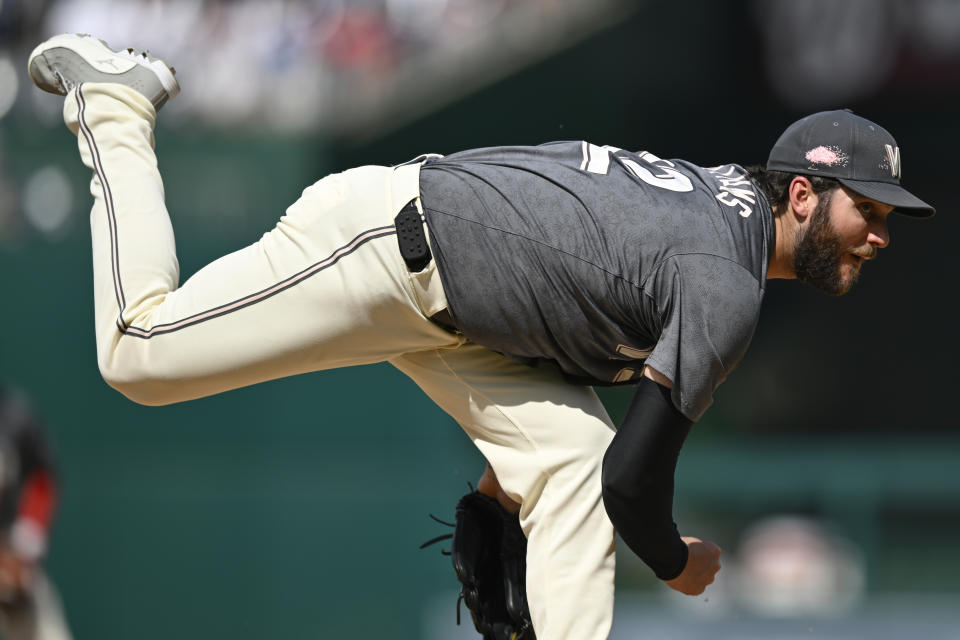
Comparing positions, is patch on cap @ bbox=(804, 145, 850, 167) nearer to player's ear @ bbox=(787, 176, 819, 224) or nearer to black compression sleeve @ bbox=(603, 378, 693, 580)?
player's ear @ bbox=(787, 176, 819, 224)

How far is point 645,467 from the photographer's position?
247cm

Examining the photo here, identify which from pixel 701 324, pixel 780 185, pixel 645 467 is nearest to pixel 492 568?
pixel 645 467

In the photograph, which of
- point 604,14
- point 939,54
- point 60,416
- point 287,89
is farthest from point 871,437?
point 60,416

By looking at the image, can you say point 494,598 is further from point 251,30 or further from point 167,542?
point 251,30

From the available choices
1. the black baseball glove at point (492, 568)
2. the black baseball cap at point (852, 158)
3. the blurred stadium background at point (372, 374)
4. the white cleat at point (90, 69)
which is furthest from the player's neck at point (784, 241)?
the blurred stadium background at point (372, 374)

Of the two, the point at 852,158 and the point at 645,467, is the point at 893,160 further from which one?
the point at 645,467

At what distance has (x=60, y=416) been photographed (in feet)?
21.8

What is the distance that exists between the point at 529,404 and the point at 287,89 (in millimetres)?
4655

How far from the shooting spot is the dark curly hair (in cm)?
267

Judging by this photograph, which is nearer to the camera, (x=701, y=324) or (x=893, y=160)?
(x=701, y=324)

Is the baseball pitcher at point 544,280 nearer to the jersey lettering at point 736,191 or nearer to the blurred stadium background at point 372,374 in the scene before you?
the jersey lettering at point 736,191

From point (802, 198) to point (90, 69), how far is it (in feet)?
5.31

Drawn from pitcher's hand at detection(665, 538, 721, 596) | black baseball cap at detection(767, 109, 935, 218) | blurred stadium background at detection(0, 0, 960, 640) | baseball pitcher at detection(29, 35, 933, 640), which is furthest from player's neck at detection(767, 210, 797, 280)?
blurred stadium background at detection(0, 0, 960, 640)

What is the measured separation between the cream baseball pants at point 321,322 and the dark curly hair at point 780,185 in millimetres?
624
